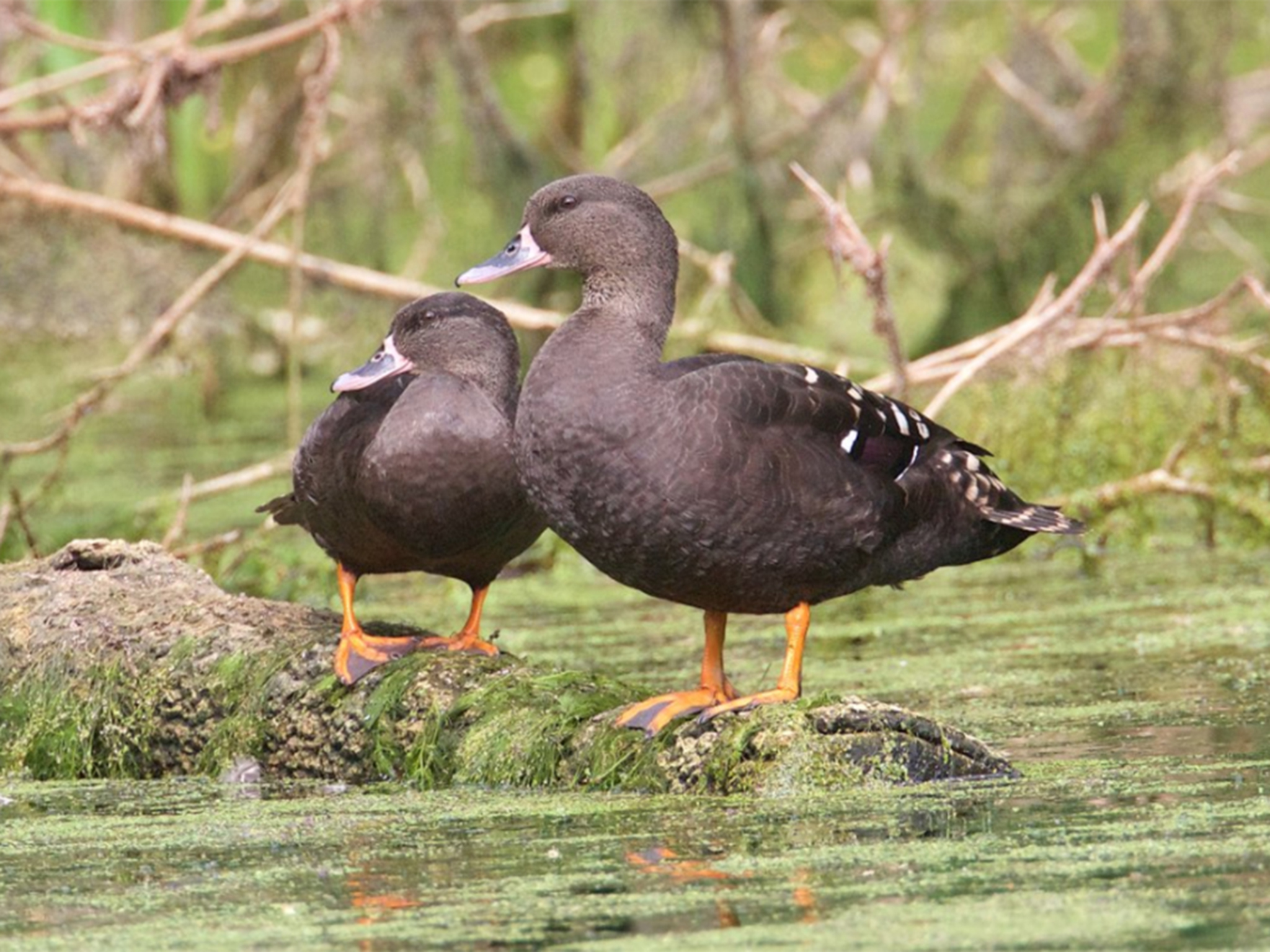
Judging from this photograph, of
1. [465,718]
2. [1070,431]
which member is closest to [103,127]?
[1070,431]

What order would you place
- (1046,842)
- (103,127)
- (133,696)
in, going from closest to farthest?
1. (1046,842)
2. (133,696)
3. (103,127)

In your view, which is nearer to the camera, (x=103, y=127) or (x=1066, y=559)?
(x=1066, y=559)

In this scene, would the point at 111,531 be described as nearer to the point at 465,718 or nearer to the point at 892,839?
the point at 465,718

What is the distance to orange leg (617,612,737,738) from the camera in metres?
4.73

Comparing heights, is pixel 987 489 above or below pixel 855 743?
above

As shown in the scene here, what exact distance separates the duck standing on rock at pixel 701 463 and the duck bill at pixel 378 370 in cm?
50

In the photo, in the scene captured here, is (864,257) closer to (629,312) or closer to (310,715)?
(629,312)

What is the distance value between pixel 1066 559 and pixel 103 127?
4.41 metres

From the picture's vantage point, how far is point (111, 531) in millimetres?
8633

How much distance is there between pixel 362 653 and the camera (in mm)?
5273

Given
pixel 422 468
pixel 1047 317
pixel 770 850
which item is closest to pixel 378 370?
pixel 422 468

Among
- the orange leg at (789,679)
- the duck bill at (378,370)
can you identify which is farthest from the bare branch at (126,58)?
the orange leg at (789,679)

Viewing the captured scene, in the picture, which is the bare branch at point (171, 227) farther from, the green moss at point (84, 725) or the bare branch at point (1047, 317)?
the green moss at point (84, 725)

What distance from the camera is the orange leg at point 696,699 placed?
186 inches
